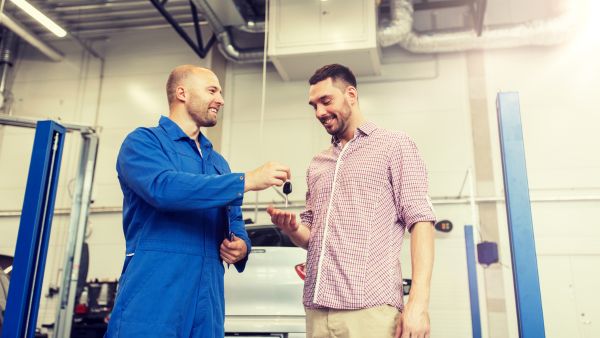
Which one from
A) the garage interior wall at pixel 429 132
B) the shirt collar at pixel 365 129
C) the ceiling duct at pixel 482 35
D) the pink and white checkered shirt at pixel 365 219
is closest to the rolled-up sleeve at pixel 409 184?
the pink and white checkered shirt at pixel 365 219

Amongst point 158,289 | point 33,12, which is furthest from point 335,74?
point 33,12

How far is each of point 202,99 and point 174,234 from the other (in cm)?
59

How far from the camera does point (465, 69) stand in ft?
23.4

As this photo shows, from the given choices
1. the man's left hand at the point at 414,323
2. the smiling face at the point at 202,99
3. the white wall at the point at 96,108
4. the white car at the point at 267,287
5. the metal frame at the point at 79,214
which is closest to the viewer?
the man's left hand at the point at 414,323

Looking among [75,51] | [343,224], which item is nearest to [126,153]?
[343,224]

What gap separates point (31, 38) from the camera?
7.85m

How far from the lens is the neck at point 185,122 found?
2004 mm

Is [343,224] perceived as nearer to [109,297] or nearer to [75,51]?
[109,297]

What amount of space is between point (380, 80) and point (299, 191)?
6.48 feet

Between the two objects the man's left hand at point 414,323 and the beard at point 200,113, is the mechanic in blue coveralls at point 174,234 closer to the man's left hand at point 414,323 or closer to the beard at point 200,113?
the beard at point 200,113

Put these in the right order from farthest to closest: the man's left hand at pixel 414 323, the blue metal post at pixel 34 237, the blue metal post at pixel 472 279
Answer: the blue metal post at pixel 472 279
the blue metal post at pixel 34 237
the man's left hand at pixel 414 323

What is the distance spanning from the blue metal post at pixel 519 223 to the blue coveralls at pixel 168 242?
92 centimetres

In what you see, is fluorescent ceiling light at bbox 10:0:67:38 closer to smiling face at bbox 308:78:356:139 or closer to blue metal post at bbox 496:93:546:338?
smiling face at bbox 308:78:356:139

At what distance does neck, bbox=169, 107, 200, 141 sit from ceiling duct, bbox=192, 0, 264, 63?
4.92 m
